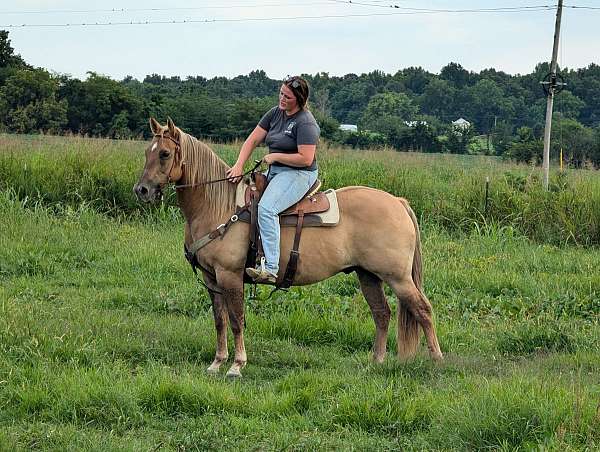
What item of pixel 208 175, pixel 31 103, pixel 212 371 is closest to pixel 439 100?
pixel 31 103

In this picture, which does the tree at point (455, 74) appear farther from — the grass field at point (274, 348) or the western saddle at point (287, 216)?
the western saddle at point (287, 216)

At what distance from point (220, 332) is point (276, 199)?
1284mm

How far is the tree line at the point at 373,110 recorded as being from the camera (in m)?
28.8

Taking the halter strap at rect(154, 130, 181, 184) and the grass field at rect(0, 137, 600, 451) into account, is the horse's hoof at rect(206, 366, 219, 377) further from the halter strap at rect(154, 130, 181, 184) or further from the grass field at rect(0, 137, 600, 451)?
the halter strap at rect(154, 130, 181, 184)

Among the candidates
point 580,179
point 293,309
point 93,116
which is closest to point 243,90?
point 93,116

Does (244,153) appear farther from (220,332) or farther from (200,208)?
(220,332)

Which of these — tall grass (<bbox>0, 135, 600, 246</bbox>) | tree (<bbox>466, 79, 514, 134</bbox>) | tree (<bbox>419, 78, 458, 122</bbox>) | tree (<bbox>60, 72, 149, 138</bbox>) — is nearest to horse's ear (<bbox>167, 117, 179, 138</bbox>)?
tall grass (<bbox>0, 135, 600, 246</bbox>)

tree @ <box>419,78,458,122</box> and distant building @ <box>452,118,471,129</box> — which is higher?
tree @ <box>419,78,458,122</box>

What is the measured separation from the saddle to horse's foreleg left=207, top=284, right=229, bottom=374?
34 cm

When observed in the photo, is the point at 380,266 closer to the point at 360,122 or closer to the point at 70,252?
the point at 70,252

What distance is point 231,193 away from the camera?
22.6 feet

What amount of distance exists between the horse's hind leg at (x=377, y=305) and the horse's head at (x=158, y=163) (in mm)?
1983

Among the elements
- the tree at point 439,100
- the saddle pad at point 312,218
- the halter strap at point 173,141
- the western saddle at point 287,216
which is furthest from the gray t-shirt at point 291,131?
the tree at point 439,100

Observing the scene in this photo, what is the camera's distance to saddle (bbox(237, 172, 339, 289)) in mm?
6750
